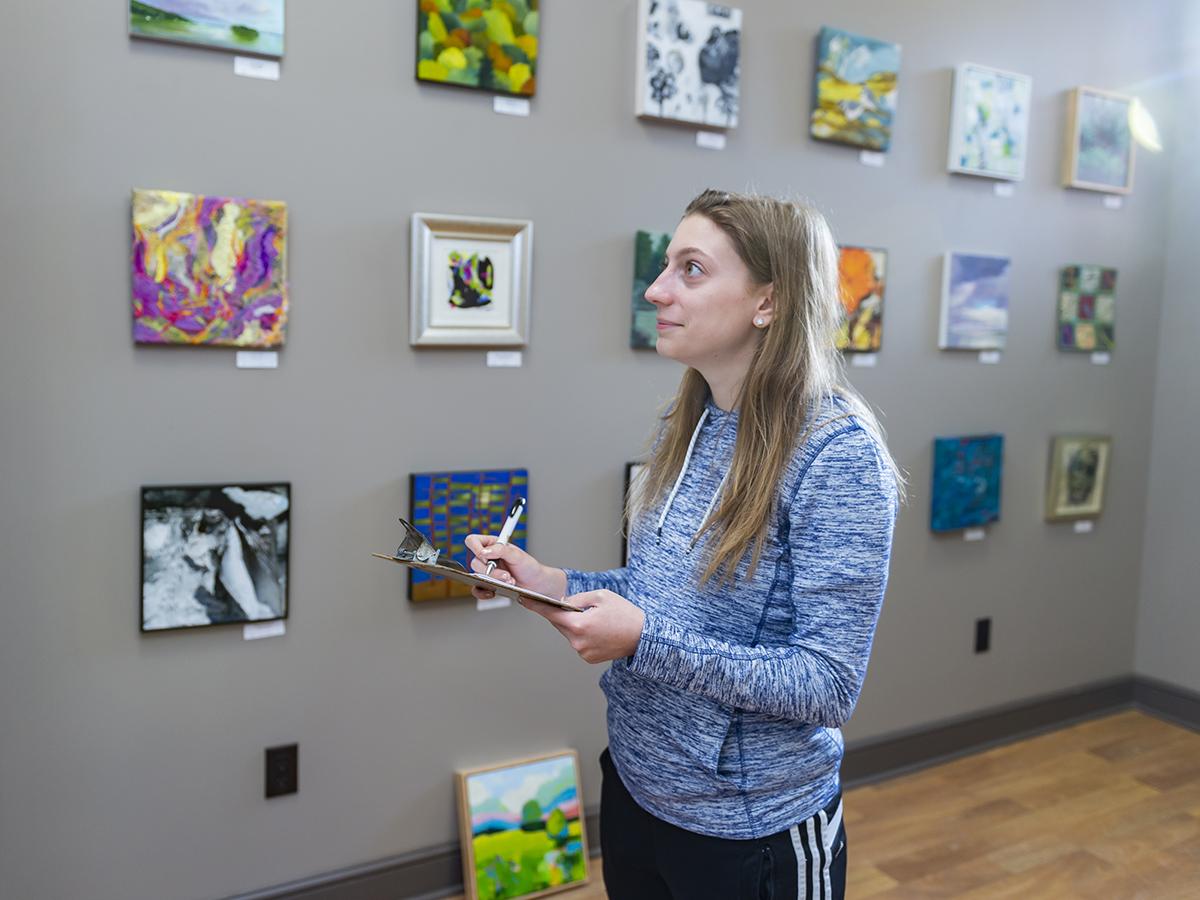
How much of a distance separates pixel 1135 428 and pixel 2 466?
4.10m

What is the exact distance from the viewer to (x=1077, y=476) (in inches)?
154

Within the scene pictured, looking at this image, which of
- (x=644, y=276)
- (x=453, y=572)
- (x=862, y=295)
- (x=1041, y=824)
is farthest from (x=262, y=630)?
(x=1041, y=824)

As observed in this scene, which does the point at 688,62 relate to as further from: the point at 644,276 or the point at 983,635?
the point at 983,635

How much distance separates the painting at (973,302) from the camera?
137 inches

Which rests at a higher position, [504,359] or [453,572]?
[504,359]

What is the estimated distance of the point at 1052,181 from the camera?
12.3 feet

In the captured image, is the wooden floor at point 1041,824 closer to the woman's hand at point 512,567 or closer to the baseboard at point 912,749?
the baseboard at point 912,749

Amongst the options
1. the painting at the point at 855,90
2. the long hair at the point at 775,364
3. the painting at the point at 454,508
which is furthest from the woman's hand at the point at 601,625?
the painting at the point at 855,90

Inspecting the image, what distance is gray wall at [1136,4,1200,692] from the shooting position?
4.00 m

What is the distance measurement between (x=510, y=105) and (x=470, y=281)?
0.49 metres

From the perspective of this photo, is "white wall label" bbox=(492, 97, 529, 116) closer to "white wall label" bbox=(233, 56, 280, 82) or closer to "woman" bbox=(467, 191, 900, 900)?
"white wall label" bbox=(233, 56, 280, 82)

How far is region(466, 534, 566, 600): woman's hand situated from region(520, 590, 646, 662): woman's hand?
0.23 metres

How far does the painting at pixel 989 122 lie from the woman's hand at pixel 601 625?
8.96 feet

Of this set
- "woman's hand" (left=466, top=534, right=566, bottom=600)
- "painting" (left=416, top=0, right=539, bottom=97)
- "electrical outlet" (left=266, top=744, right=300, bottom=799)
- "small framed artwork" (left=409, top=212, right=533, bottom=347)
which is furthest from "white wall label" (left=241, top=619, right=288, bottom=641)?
"painting" (left=416, top=0, right=539, bottom=97)
